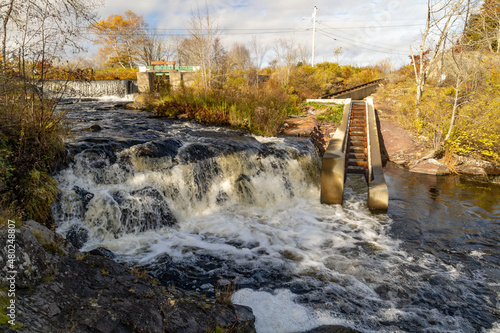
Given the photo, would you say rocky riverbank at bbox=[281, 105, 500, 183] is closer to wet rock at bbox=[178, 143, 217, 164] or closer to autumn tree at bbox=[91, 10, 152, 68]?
wet rock at bbox=[178, 143, 217, 164]

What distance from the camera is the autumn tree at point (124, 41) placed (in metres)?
39.3

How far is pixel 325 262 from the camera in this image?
5.14 meters

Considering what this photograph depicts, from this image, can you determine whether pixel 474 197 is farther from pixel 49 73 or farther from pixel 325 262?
pixel 49 73

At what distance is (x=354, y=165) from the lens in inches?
398

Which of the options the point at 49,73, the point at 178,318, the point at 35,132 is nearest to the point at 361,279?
the point at 178,318

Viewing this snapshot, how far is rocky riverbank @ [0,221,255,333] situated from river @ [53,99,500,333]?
90cm

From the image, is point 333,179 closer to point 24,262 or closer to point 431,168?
point 431,168

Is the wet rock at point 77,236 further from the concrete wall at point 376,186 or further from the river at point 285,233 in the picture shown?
the concrete wall at point 376,186

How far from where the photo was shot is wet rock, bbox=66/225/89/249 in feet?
17.0

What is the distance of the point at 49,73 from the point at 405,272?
24.4 feet

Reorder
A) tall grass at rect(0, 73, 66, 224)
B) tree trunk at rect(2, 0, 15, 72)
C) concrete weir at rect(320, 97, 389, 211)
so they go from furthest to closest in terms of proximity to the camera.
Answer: concrete weir at rect(320, 97, 389, 211)
tree trunk at rect(2, 0, 15, 72)
tall grass at rect(0, 73, 66, 224)

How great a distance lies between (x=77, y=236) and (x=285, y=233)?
408 cm

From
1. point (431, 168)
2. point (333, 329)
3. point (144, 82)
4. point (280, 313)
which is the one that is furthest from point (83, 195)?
point (144, 82)

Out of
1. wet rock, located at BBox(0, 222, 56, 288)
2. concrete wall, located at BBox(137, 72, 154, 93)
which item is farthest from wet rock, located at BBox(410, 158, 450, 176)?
concrete wall, located at BBox(137, 72, 154, 93)
